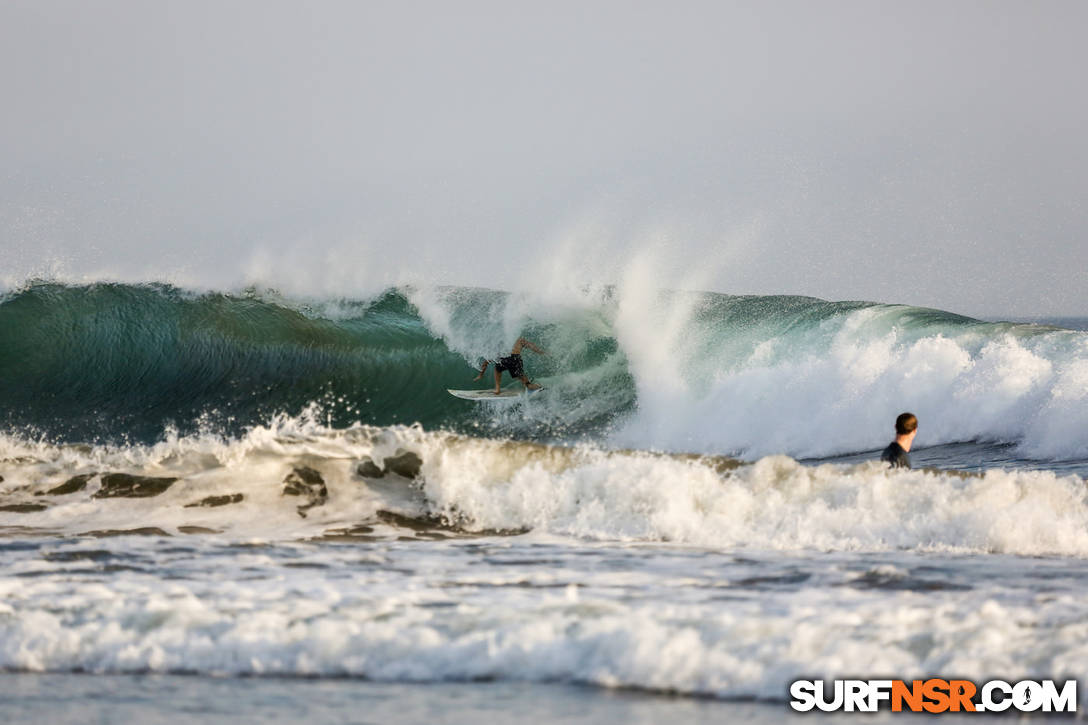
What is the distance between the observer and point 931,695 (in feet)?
14.1

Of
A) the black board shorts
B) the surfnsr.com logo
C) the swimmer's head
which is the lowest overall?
the surfnsr.com logo

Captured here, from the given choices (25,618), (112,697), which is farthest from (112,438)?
(112,697)

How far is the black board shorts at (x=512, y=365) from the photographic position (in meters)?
17.0

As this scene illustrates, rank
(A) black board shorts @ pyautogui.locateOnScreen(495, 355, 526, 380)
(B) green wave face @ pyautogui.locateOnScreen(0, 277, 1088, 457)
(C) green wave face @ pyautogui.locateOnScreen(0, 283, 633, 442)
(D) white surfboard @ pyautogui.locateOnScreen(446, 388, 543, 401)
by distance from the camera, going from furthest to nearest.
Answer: (D) white surfboard @ pyautogui.locateOnScreen(446, 388, 543, 401) < (C) green wave face @ pyautogui.locateOnScreen(0, 283, 633, 442) < (A) black board shorts @ pyautogui.locateOnScreen(495, 355, 526, 380) < (B) green wave face @ pyautogui.locateOnScreen(0, 277, 1088, 457)

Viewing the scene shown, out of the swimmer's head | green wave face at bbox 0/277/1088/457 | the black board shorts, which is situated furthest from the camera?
the black board shorts

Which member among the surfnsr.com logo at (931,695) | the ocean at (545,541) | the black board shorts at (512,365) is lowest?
the surfnsr.com logo at (931,695)

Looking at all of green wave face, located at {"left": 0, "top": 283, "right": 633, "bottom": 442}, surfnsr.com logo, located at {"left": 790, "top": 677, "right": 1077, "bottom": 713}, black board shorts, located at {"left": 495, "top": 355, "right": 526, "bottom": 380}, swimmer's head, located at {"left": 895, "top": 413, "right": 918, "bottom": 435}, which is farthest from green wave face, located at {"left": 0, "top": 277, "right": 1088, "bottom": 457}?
surfnsr.com logo, located at {"left": 790, "top": 677, "right": 1077, "bottom": 713}

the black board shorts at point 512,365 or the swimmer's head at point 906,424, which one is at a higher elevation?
the black board shorts at point 512,365

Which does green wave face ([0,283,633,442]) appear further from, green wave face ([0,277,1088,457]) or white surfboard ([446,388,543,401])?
white surfboard ([446,388,543,401])

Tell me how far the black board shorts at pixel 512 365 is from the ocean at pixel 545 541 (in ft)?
3.21

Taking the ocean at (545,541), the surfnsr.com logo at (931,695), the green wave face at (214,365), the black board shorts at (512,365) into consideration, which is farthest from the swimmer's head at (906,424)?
the green wave face at (214,365)

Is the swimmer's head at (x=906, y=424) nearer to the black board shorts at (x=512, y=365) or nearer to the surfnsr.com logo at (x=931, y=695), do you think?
the surfnsr.com logo at (x=931, y=695)

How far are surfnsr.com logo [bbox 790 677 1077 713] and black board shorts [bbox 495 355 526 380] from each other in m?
12.7

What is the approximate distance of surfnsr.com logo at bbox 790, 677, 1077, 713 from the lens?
4199 mm
